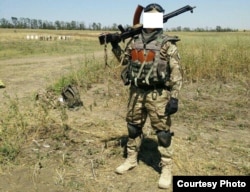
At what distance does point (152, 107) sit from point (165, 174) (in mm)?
738

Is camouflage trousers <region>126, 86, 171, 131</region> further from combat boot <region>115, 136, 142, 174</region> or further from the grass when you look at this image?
the grass

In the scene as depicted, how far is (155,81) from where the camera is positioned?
3.38 metres

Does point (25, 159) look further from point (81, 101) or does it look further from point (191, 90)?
point (191, 90)

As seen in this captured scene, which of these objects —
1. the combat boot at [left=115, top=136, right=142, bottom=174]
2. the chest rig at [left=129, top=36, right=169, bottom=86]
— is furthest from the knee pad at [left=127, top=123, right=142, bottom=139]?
the chest rig at [left=129, top=36, right=169, bottom=86]

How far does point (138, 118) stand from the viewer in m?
3.67

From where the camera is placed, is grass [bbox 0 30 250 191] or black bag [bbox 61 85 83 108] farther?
black bag [bbox 61 85 83 108]

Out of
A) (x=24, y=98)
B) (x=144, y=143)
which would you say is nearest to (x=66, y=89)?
(x=24, y=98)

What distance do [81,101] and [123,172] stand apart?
10.4 feet

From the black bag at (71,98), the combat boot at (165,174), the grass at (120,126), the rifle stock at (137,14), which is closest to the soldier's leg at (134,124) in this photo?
the grass at (120,126)

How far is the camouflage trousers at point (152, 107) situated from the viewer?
346 cm

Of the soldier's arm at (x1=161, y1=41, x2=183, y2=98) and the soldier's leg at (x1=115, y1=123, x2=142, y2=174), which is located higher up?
the soldier's arm at (x1=161, y1=41, x2=183, y2=98)

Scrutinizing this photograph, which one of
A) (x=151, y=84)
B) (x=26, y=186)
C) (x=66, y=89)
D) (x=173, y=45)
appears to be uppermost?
(x=173, y=45)

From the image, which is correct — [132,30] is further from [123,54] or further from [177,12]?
[177,12]

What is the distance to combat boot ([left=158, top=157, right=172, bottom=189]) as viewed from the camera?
3439 mm
